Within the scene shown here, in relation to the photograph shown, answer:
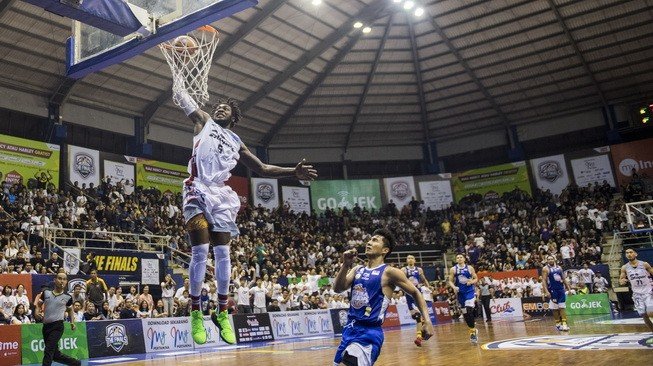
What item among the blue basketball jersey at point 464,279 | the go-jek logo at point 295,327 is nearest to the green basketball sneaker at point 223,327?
the blue basketball jersey at point 464,279

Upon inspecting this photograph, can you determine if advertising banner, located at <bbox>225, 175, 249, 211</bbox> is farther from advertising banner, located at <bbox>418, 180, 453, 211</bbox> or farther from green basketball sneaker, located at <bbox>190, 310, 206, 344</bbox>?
green basketball sneaker, located at <bbox>190, 310, 206, 344</bbox>

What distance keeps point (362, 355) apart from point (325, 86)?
28.2 m

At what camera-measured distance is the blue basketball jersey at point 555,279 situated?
586 inches

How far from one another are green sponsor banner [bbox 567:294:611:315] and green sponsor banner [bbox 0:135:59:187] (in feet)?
69.2

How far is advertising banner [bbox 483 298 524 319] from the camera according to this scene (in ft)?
79.9

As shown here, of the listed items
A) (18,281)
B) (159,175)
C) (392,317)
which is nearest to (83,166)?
(159,175)

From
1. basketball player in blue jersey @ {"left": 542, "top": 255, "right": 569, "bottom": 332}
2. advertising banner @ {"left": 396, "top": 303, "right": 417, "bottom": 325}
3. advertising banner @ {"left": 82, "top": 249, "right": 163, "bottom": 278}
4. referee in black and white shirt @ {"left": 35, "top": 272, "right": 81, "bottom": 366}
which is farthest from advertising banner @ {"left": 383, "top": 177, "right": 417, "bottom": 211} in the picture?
referee in black and white shirt @ {"left": 35, "top": 272, "right": 81, "bottom": 366}

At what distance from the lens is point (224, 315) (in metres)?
5.62

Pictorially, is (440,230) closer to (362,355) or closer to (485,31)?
(485,31)

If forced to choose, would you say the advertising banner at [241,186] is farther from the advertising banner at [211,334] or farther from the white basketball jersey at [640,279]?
the white basketball jersey at [640,279]

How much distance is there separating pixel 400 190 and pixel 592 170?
11.2 meters

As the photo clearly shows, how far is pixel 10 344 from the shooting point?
1187 centimetres

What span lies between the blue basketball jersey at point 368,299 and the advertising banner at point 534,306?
20278 millimetres

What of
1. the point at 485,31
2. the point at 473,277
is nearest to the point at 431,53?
the point at 485,31
